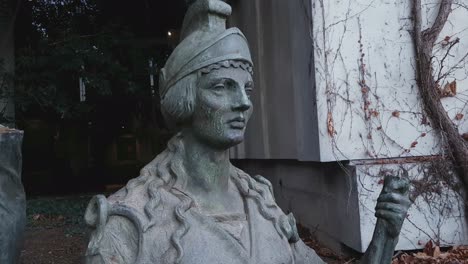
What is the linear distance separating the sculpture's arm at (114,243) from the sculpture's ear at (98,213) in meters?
0.02

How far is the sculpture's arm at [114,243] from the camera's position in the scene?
161 cm

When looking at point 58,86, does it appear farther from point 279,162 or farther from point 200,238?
point 200,238

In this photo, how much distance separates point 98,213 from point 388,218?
38.6 inches

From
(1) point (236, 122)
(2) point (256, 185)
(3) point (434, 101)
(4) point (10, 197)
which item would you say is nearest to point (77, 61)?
(4) point (10, 197)

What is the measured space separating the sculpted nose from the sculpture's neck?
0.61 ft

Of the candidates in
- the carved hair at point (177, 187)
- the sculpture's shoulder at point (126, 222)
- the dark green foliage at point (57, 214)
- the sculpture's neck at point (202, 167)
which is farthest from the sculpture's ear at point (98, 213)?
the dark green foliage at point (57, 214)

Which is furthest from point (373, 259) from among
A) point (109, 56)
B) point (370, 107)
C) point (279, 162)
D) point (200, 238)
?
point (109, 56)

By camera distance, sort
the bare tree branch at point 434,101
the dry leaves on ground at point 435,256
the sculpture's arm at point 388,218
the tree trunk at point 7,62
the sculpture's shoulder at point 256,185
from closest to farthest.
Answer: the sculpture's arm at point 388,218, the sculpture's shoulder at point 256,185, the dry leaves on ground at point 435,256, the bare tree branch at point 434,101, the tree trunk at point 7,62

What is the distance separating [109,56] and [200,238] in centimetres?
540

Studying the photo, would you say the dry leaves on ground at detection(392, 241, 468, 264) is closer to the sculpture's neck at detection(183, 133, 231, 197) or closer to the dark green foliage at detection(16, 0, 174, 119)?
the sculpture's neck at detection(183, 133, 231, 197)

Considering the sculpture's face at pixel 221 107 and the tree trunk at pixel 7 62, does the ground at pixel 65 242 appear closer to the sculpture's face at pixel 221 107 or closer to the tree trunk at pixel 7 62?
the tree trunk at pixel 7 62

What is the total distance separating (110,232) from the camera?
1646 millimetres

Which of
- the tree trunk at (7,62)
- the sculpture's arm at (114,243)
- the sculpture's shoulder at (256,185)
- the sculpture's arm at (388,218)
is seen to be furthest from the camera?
the tree trunk at (7,62)

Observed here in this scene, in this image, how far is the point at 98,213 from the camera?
1657mm
